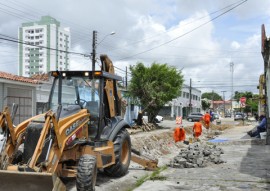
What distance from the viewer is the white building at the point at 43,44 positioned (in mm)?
36250

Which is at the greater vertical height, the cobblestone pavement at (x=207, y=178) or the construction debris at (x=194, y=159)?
the construction debris at (x=194, y=159)

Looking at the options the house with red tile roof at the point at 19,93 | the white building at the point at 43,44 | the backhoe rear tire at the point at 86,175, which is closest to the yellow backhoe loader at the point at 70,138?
the backhoe rear tire at the point at 86,175

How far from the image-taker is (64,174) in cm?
806

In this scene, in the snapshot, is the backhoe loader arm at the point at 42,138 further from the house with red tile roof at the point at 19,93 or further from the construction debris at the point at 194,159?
the house with red tile roof at the point at 19,93

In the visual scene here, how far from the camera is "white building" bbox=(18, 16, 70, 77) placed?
3625 cm

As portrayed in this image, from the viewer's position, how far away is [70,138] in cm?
798

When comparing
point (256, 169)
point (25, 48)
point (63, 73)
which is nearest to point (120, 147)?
point (63, 73)

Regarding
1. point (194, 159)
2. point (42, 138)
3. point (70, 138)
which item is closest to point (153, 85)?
point (194, 159)

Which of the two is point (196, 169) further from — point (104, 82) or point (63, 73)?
point (63, 73)

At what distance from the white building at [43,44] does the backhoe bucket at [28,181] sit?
26756 millimetres

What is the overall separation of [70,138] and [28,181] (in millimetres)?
1720

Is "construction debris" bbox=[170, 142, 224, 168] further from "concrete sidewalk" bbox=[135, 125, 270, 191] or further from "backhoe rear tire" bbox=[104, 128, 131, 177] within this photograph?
"backhoe rear tire" bbox=[104, 128, 131, 177]

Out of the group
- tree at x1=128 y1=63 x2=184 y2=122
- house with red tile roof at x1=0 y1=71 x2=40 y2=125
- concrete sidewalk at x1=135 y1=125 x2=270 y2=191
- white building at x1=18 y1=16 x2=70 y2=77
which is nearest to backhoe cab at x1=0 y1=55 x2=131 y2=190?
concrete sidewalk at x1=135 y1=125 x2=270 y2=191

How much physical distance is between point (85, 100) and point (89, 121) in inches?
21.6
